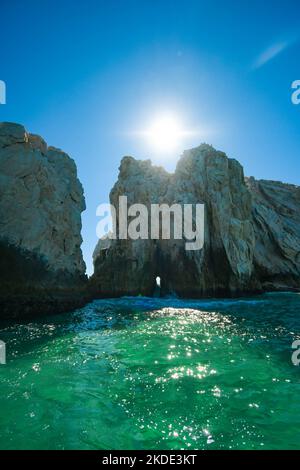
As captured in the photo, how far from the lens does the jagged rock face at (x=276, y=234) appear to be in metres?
46.6

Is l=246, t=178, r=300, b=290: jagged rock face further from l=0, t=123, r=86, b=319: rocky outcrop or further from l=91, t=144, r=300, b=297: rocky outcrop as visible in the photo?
l=0, t=123, r=86, b=319: rocky outcrop

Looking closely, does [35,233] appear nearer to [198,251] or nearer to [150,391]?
[150,391]

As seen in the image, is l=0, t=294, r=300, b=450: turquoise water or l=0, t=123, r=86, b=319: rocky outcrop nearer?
l=0, t=294, r=300, b=450: turquoise water

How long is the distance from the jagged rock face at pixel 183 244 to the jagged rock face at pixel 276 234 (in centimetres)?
851

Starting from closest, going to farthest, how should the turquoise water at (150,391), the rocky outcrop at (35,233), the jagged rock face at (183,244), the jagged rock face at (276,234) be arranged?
the turquoise water at (150,391) < the rocky outcrop at (35,233) < the jagged rock face at (183,244) < the jagged rock face at (276,234)

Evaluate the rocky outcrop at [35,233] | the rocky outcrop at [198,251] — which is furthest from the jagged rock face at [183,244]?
the rocky outcrop at [35,233]

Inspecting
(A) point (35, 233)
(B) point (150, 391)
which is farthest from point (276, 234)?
(B) point (150, 391)

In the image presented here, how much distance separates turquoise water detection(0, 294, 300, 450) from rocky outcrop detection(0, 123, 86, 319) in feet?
19.7

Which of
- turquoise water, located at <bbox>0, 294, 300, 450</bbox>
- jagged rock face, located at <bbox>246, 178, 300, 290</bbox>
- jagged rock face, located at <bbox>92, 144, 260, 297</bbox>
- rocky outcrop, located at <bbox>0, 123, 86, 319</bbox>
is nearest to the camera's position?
turquoise water, located at <bbox>0, 294, 300, 450</bbox>

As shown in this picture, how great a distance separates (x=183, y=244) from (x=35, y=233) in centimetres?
1901

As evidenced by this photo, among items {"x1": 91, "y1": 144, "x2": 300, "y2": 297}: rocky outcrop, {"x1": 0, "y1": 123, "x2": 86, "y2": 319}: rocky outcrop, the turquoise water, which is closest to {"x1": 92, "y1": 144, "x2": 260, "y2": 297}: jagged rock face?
{"x1": 91, "y1": 144, "x2": 300, "y2": 297}: rocky outcrop

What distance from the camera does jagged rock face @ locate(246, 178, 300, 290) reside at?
4656cm

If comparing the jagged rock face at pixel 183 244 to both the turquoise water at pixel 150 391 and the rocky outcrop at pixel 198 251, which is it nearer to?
the rocky outcrop at pixel 198 251
